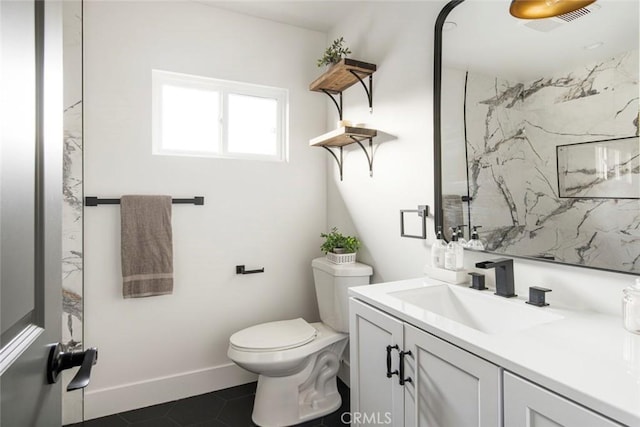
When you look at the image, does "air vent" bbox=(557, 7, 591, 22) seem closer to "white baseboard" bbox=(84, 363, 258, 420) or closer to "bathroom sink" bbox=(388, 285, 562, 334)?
"bathroom sink" bbox=(388, 285, 562, 334)

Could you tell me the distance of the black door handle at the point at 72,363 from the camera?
0.60m

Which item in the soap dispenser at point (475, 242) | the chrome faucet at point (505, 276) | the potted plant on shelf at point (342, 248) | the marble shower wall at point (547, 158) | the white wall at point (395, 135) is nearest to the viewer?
the marble shower wall at point (547, 158)

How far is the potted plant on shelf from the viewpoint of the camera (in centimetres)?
211

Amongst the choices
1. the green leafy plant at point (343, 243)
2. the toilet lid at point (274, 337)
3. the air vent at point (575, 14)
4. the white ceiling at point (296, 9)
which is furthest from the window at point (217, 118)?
the air vent at point (575, 14)

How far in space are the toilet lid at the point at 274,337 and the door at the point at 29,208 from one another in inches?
47.3

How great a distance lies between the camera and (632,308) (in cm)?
89

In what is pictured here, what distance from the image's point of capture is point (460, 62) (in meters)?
1.52

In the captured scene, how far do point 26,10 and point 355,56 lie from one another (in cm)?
196

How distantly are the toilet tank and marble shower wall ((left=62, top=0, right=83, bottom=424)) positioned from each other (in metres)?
1.38

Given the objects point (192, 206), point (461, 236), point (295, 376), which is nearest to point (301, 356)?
point (295, 376)

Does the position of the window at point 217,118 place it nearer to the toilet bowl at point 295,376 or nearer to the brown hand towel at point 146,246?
Result: the brown hand towel at point 146,246

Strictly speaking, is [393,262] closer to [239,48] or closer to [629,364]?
[629,364]

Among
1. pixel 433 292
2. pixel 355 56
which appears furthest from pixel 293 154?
pixel 433 292

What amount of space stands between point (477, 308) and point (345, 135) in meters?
1.15
